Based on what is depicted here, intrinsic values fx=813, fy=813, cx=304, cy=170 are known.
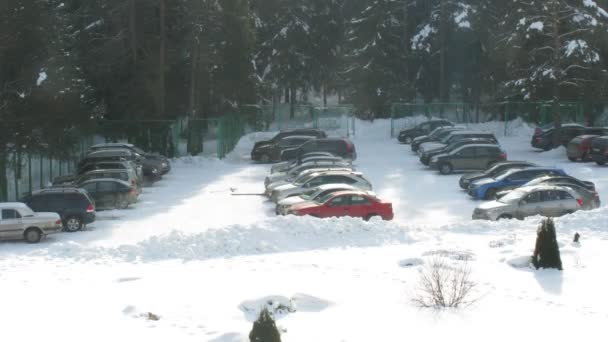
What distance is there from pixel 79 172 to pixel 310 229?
16.9 m

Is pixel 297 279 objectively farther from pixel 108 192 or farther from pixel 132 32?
pixel 132 32

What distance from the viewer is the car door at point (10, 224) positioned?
2345 centimetres

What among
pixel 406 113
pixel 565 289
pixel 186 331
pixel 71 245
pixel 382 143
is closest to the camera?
pixel 186 331

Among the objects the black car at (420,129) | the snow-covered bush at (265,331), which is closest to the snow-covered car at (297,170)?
the black car at (420,129)

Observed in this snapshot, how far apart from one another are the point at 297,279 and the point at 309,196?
10.8 m

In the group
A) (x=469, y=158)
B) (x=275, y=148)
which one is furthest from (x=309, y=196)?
(x=275, y=148)

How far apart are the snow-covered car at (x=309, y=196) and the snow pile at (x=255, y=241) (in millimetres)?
3558

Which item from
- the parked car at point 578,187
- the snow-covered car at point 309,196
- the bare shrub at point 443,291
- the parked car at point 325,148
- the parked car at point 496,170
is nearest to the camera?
the bare shrub at point 443,291

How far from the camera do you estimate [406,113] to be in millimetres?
60438

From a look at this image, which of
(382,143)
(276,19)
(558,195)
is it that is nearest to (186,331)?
(558,195)

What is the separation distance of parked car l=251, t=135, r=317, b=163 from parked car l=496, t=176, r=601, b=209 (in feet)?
60.3

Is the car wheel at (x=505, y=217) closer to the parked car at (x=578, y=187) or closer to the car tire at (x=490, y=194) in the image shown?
the parked car at (x=578, y=187)

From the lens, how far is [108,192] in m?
29.7

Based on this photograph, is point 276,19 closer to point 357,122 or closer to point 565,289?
point 357,122
